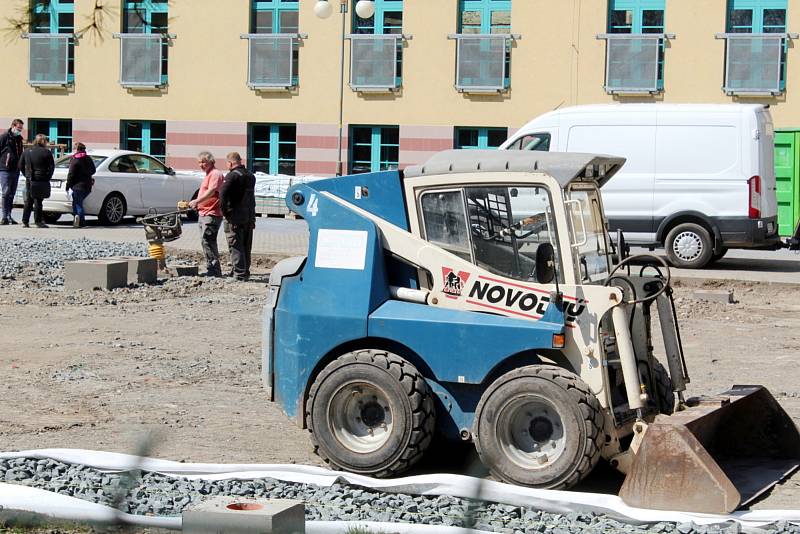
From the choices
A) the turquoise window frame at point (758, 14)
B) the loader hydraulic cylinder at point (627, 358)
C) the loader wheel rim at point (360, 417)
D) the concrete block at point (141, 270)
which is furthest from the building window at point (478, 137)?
the loader hydraulic cylinder at point (627, 358)

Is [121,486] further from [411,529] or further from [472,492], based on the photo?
[411,529]

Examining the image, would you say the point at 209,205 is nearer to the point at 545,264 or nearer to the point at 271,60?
the point at 545,264

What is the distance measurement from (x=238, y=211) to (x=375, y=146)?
629 inches

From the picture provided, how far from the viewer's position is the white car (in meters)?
24.8

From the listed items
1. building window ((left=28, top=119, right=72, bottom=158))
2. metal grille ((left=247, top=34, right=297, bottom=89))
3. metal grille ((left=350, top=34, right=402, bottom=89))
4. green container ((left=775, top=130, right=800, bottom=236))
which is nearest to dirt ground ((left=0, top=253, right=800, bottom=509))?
green container ((left=775, top=130, right=800, bottom=236))

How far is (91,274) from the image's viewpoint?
1622 cm

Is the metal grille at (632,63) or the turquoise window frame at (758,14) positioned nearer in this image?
the turquoise window frame at (758,14)

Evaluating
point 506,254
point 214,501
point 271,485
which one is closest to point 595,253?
point 506,254

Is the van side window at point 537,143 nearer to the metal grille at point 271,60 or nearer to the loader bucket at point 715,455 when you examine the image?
the loader bucket at point 715,455

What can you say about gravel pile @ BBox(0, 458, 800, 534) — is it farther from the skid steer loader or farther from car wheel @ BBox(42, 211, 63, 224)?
car wheel @ BBox(42, 211, 63, 224)

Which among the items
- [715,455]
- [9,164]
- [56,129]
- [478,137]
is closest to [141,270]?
[9,164]

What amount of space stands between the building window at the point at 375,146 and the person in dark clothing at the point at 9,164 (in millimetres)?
10044

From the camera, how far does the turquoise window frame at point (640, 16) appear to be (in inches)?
1176

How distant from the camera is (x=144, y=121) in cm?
3416
